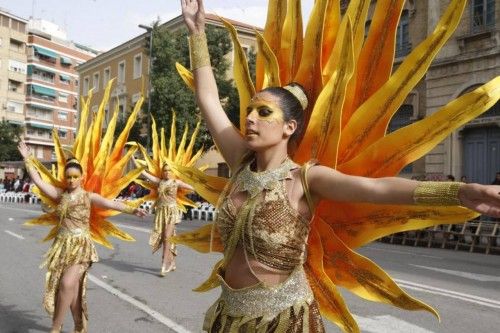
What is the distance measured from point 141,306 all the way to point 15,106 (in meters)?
68.6

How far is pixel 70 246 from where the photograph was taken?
529 centimetres

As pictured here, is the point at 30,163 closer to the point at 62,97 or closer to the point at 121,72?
the point at 121,72

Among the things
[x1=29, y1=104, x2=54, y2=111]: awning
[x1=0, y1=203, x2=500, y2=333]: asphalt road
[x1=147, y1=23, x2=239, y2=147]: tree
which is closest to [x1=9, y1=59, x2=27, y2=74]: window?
[x1=29, y1=104, x2=54, y2=111]: awning

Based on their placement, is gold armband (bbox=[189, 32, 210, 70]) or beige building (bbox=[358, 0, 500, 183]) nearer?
gold armband (bbox=[189, 32, 210, 70])

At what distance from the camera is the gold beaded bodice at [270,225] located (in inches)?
92.7

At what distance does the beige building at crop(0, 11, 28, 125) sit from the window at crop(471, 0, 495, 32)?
197ft

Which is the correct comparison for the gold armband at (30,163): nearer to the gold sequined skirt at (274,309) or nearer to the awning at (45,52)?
the gold sequined skirt at (274,309)

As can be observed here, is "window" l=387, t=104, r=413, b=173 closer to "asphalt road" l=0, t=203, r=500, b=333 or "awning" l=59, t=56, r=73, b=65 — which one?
"asphalt road" l=0, t=203, r=500, b=333

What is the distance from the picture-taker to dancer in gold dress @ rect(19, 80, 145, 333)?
5227 mm

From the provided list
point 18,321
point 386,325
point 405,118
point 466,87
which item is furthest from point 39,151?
point 386,325

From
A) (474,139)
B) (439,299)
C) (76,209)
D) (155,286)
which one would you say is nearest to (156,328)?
(76,209)

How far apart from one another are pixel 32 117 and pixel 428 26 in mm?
62031

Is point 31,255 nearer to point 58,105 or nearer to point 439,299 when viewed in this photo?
point 439,299

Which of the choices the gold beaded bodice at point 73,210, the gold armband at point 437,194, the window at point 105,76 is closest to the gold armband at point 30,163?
the gold beaded bodice at point 73,210
